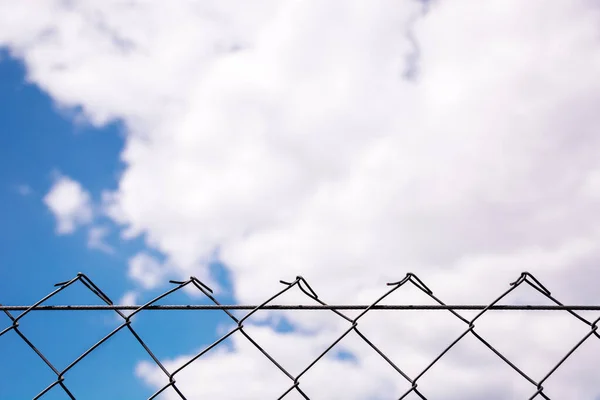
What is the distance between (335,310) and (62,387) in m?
0.92

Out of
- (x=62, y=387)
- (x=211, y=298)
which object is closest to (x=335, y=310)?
(x=211, y=298)

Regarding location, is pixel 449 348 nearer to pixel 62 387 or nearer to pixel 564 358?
pixel 564 358

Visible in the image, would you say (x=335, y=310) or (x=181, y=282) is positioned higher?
(x=181, y=282)

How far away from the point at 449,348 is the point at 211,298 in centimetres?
79

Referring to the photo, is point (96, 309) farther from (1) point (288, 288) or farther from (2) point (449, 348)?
(2) point (449, 348)

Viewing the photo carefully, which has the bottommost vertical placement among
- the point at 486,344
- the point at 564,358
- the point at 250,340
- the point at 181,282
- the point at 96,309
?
the point at 564,358

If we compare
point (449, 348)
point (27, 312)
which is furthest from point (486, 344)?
point (27, 312)

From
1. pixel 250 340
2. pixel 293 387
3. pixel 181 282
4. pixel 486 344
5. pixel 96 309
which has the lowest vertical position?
pixel 486 344

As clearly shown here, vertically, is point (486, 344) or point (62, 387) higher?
point (62, 387)

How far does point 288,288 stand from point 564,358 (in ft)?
2.92

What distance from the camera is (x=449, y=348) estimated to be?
66.0 inches

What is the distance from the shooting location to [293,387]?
1717 mm

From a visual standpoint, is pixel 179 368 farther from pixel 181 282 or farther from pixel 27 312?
pixel 27 312

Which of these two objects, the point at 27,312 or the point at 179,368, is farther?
the point at 27,312
